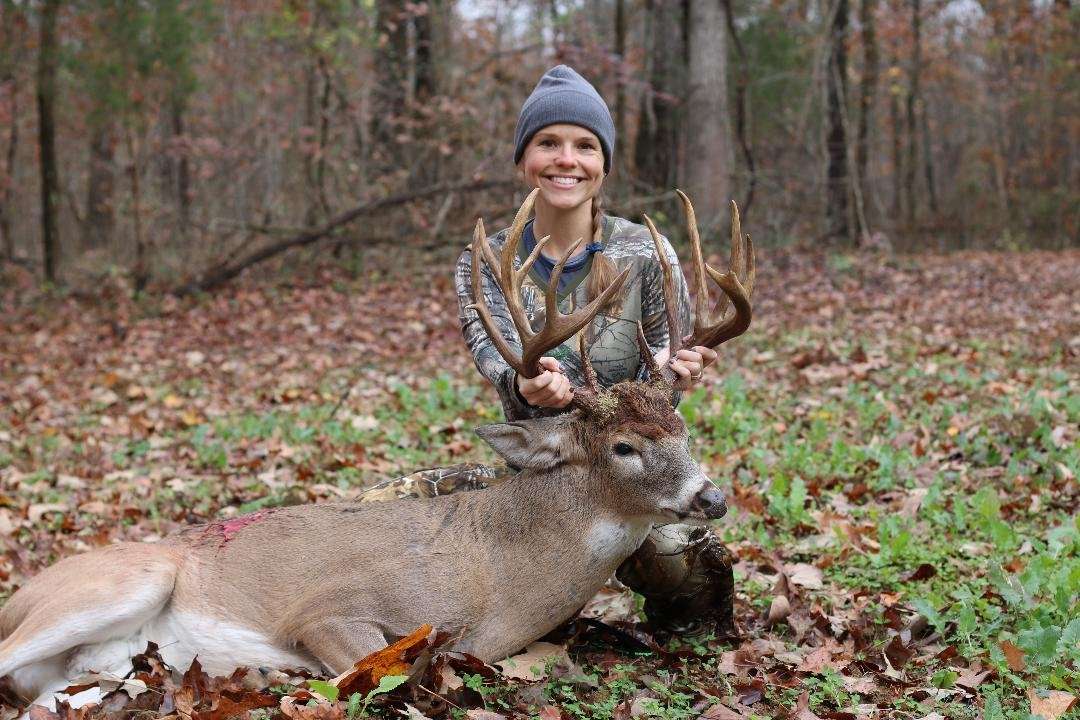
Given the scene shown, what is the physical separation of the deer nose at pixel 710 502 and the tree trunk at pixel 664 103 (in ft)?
42.9

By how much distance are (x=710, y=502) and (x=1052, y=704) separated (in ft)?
3.76

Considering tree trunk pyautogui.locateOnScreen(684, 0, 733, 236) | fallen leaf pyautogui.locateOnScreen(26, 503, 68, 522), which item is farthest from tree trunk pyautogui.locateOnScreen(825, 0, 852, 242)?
fallen leaf pyautogui.locateOnScreen(26, 503, 68, 522)

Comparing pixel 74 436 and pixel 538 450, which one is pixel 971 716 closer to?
pixel 538 450

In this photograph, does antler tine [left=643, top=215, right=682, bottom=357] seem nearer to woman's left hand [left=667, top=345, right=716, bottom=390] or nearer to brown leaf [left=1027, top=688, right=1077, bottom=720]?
woman's left hand [left=667, top=345, right=716, bottom=390]

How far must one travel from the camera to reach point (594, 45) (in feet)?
52.7

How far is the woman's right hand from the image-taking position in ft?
12.5

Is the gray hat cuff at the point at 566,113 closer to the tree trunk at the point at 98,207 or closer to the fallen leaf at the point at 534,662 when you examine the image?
the fallen leaf at the point at 534,662

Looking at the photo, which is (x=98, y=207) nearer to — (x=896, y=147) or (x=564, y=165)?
(x=896, y=147)

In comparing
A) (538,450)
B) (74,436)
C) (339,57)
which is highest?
(339,57)

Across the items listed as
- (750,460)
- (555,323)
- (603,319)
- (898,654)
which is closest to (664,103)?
(750,460)

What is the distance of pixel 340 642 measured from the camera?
3.63 meters

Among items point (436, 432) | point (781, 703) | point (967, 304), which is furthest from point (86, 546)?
point (967, 304)

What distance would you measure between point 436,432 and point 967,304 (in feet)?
24.3

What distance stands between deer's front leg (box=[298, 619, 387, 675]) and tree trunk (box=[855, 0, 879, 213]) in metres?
16.5
